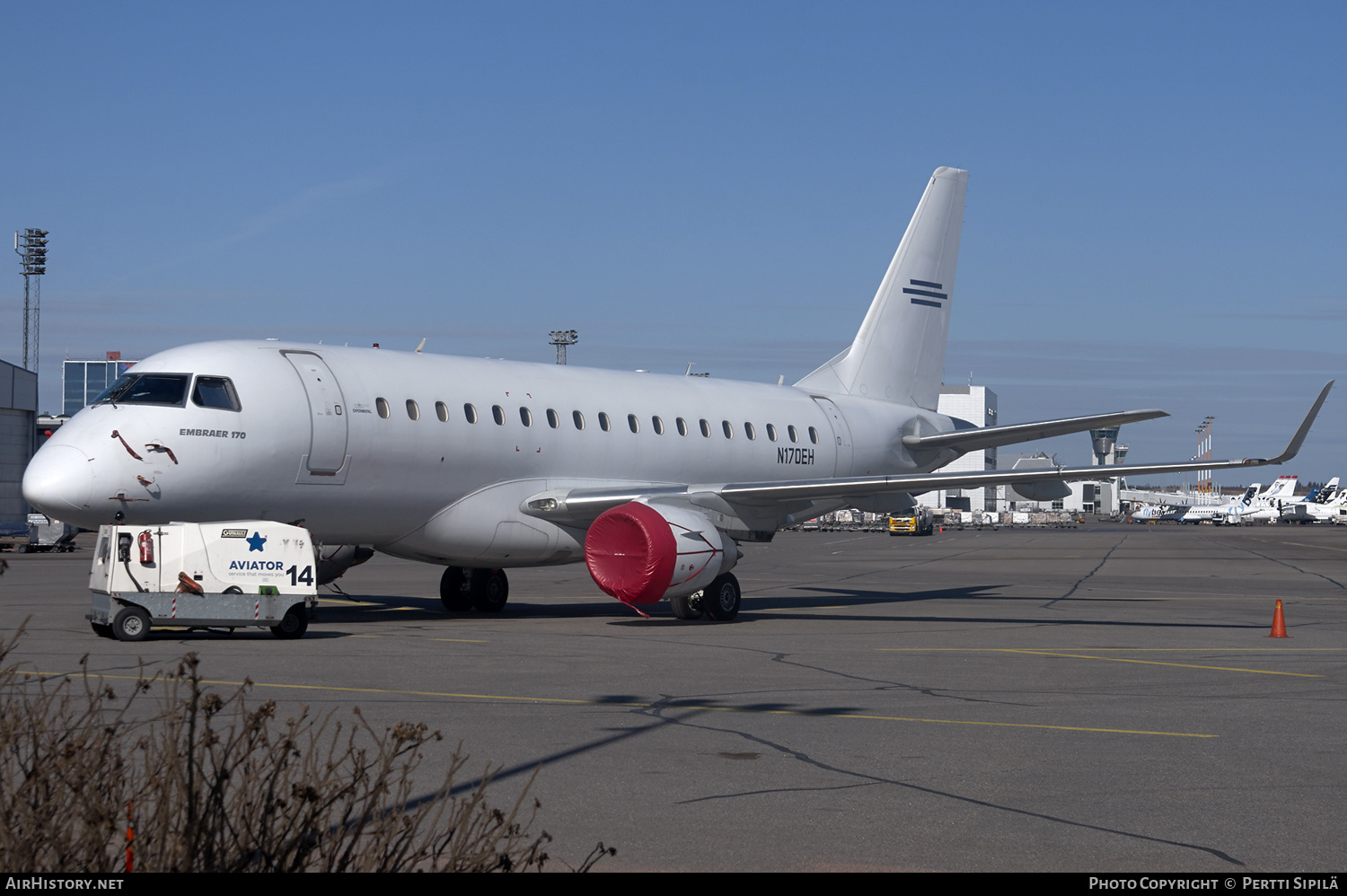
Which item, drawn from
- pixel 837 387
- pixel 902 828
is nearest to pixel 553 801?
pixel 902 828

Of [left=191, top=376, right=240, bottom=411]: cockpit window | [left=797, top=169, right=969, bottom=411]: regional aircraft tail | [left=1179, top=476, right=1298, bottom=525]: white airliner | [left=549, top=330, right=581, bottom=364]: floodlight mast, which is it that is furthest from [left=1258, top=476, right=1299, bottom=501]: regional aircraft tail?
[left=191, top=376, right=240, bottom=411]: cockpit window

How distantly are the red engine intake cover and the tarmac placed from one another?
0.71 meters

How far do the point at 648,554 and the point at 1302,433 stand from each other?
10.2m

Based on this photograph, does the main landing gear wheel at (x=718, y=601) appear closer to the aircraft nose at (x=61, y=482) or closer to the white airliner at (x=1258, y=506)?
the aircraft nose at (x=61, y=482)

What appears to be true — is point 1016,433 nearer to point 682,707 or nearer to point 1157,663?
point 1157,663

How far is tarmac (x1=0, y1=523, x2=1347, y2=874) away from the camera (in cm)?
664

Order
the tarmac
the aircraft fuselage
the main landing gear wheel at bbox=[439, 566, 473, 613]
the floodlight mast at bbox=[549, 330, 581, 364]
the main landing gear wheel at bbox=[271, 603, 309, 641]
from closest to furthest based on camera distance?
the tarmac, the main landing gear wheel at bbox=[271, 603, 309, 641], the aircraft fuselage, the main landing gear wheel at bbox=[439, 566, 473, 613], the floodlight mast at bbox=[549, 330, 581, 364]

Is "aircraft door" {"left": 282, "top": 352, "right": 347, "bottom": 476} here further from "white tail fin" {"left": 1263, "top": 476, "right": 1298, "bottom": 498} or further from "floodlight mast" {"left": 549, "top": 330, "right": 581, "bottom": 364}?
"white tail fin" {"left": 1263, "top": 476, "right": 1298, "bottom": 498}

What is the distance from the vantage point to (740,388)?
26672 millimetres

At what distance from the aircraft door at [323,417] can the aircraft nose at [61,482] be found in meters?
2.98

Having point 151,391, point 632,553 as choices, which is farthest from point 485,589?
point 151,391

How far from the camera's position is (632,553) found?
1956cm

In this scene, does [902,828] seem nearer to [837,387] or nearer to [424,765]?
[424,765]

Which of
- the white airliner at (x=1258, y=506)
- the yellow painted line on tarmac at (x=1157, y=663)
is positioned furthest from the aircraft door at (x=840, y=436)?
the white airliner at (x=1258, y=506)
